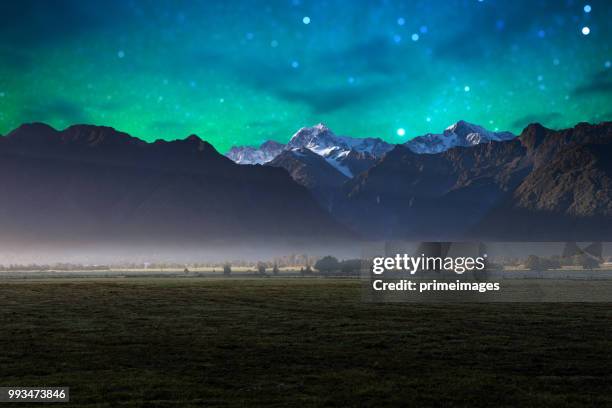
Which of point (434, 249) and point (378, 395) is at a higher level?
point (434, 249)

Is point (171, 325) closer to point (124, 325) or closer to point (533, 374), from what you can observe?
point (124, 325)

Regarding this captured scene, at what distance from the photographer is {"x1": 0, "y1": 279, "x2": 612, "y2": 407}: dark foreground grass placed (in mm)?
29953

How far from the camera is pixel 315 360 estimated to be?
41.8 meters

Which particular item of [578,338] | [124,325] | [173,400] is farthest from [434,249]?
[173,400]

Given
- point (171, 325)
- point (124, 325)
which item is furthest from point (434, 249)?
point (124, 325)

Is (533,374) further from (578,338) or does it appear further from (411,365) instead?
(578,338)

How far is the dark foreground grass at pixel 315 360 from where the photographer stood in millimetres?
29953

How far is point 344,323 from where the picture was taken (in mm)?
69875

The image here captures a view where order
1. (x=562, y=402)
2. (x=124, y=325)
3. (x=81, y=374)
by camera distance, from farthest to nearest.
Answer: (x=124, y=325), (x=81, y=374), (x=562, y=402)

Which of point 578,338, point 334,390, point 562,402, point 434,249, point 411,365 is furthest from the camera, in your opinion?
point 434,249

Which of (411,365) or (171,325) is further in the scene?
(171,325)

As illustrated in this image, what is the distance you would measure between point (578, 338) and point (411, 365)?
23625mm

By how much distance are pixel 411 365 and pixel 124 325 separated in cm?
3983

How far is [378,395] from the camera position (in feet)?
98.6
